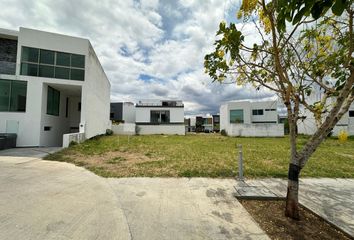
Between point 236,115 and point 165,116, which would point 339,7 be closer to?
point 165,116

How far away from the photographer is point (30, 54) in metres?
11.9

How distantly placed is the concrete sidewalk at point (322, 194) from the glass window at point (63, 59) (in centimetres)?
1360

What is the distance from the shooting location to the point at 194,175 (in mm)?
6012

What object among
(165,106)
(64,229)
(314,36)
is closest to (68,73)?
(64,229)

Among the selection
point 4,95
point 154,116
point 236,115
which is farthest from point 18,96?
point 236,115

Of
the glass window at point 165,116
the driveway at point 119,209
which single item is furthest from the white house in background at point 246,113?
the driveway at point 119,209

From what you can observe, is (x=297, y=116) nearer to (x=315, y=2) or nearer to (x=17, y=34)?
(x=315, y=2)

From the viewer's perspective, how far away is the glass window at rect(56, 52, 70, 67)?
12.8 meters

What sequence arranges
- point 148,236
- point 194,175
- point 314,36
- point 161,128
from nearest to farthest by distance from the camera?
point 148,236
point 314,36
point 194,175
point 161,128

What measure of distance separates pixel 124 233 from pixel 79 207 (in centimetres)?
135

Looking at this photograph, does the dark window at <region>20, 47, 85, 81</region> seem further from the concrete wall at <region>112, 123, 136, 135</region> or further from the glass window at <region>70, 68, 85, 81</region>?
the concrete wall at <region>112, 123, 136, 135</region>

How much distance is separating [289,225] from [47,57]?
15.3 metres

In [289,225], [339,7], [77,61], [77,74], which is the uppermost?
[77,61]

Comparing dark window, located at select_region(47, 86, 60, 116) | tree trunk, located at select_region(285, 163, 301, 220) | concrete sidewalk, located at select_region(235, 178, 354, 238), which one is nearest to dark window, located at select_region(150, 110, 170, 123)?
dark window, located at select_region(47, 86, 60, 116)
